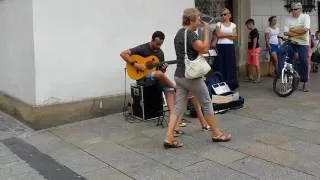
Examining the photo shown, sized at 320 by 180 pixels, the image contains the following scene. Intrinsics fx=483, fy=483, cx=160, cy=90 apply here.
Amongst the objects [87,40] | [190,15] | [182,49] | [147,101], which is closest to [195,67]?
[182,49]

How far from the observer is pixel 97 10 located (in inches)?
288

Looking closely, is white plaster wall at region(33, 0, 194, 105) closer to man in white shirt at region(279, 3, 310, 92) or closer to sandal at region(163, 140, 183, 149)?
sandal at region(163, 140, 183, 149)

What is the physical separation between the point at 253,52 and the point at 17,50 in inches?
209

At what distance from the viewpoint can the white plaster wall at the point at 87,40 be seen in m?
6.91

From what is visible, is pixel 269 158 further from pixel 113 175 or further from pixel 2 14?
pixel 2 14

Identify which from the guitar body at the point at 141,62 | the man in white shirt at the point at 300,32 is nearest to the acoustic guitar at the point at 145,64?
the guitar body at the point at 141,62

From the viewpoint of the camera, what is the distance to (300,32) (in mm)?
8961

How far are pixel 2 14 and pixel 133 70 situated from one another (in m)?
2.76

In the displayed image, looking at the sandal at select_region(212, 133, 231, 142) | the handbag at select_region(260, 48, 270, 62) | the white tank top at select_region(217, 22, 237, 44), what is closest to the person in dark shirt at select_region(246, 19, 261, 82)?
the handbag at select_region(260, 48, 270, 62)

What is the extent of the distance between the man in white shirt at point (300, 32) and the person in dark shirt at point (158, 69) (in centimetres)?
329

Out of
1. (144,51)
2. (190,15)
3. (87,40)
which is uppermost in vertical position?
(190,15)

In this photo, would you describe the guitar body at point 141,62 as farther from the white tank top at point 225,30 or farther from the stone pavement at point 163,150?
the white tank top at point 225,30

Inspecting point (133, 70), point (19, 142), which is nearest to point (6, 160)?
point (19, 142)

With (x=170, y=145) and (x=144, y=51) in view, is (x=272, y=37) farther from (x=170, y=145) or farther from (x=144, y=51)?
(x=170, y=145)
